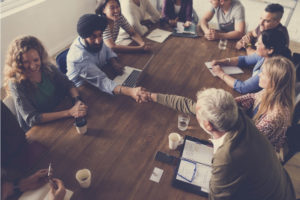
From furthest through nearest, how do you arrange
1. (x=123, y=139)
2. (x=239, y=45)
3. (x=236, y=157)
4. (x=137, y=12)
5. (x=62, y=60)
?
1. (x=137, y=12)
2. (x=239, y=45)
3. (x=62, y=60)
4. (x=123, y=139)
5. (x=236, y=157)

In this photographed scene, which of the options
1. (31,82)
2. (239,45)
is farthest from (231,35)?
(31,82)

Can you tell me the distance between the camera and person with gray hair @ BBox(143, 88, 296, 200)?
1330 mm

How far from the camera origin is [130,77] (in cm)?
231

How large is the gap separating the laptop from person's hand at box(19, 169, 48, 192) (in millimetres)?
1042

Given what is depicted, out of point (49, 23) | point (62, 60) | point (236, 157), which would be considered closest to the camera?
point (236, 157)

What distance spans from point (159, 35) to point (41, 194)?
2200 mm

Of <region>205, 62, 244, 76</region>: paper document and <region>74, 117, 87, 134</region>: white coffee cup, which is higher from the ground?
<region>74, 117, 87, 134</region>: white coffee cup

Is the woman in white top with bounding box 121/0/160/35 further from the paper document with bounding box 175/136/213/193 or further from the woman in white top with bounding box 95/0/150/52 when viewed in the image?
the paper document with bounding box 175/136/213/193

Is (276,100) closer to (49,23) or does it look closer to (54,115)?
(54,115)

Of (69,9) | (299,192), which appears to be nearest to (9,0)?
(69,9)

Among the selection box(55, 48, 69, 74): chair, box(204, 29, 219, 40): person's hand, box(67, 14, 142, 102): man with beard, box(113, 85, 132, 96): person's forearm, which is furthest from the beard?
box(204, 29, 219, 40): person's hand

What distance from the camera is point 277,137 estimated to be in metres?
1.85

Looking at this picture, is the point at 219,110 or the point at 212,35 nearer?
the point at 219,110

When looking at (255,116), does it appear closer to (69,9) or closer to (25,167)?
(25,167)
